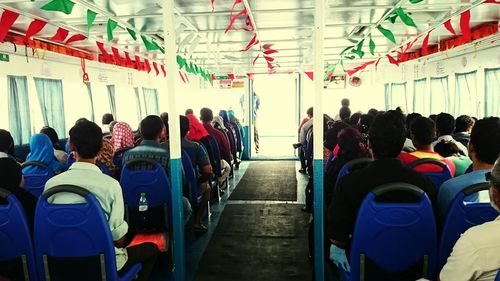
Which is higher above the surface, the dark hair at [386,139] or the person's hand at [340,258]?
the dark hair at [386,139]

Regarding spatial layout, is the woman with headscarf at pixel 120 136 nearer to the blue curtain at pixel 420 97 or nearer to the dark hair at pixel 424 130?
the dark hair at pixel 424 130

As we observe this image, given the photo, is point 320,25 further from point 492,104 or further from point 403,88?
point 403,88

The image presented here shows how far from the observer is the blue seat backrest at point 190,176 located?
371 cm

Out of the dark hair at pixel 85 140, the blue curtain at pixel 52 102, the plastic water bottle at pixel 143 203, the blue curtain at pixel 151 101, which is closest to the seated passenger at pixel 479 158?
the dark hair at pixel 85 140

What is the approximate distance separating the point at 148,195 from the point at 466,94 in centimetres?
599

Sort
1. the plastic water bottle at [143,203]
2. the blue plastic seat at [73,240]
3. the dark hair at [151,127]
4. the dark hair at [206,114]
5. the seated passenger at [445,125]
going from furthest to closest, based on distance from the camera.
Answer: the dark hair at [206,114] < the seated passenger at [445,125] < the dark hair at [151,127] < the plastic water bottle at [143,203] < the blue plastic seat at [73,240]

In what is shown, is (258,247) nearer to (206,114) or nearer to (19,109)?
(206,114)

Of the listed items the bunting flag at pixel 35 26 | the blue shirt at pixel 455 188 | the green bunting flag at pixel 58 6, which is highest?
the bunting flag at pixel 35 26

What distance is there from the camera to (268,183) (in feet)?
22.3

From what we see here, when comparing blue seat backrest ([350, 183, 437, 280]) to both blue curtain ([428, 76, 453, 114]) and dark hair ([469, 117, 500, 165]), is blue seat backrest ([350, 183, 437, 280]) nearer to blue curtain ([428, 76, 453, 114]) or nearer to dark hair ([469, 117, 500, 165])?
dark hair ([469, 117, 500, 165])

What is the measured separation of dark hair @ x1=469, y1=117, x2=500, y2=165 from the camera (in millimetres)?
2057

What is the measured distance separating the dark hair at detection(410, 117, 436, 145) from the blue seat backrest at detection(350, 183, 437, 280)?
1140 millimetres

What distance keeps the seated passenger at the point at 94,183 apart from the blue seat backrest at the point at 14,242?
8.1 inches

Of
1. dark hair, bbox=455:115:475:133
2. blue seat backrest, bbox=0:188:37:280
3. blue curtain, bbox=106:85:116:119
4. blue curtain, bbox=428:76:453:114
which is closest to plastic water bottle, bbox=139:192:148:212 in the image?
blue seat backrest, bbox=0:188:37:280
